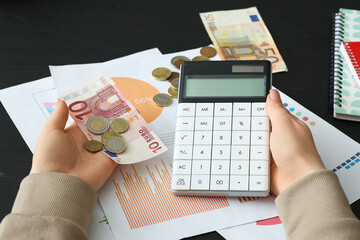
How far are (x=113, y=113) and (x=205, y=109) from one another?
16 centimetres

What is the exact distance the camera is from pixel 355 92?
3.12 feet

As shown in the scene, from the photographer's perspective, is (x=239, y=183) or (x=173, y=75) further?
(x=173, y=75)

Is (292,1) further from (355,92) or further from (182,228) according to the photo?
(182,228)

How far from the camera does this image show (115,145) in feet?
2.76

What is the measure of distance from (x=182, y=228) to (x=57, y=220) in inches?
6.7

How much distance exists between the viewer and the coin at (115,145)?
83 cm

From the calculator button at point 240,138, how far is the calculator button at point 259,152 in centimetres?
1

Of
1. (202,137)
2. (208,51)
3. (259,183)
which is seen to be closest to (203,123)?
(202,137)

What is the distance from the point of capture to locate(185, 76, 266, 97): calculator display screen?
86cm

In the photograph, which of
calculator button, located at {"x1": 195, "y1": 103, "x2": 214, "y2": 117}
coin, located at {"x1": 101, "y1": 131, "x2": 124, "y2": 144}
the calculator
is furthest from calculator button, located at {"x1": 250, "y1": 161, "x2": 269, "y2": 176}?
coin, located at {"x1": 101, "y1": 131, "x2": 124, "y2": 144}

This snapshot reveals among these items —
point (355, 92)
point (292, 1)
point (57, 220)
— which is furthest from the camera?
point (292, 1)

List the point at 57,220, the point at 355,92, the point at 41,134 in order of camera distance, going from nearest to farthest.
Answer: the point at 57,220
the point at 41,134
the point at 355,92

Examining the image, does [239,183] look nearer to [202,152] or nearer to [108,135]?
[202,152]

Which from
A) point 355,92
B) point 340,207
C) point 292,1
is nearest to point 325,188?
point 340,207
